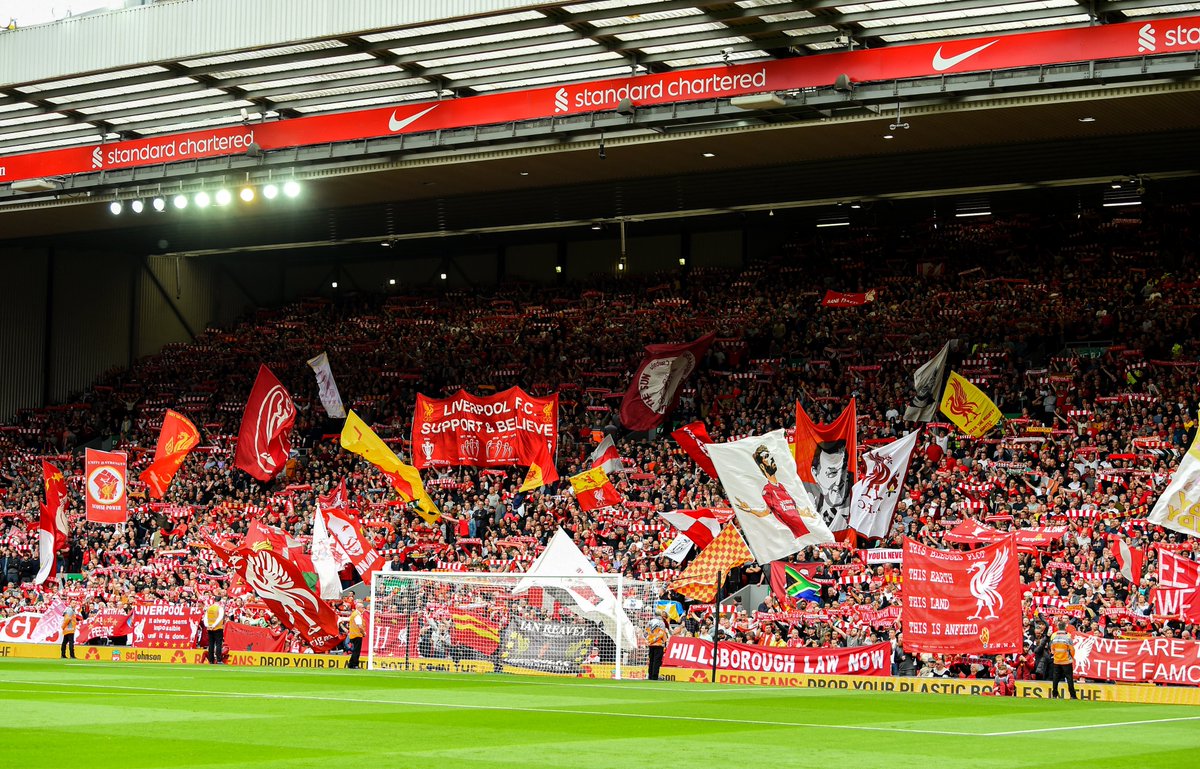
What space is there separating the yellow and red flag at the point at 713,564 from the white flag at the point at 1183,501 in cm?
713

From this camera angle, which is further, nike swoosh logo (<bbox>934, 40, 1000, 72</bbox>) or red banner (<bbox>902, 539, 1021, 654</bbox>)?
nike swoosh logo (<bbox>934, 40, 1000, 72</bbox>)

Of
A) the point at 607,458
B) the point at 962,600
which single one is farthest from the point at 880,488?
the point at 607,458

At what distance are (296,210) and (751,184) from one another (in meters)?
14.0

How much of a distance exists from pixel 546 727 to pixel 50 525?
26589 millimetres

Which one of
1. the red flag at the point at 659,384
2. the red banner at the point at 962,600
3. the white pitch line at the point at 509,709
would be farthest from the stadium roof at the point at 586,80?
the white pitch line at the point at 509,709

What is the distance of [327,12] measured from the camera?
29.6m

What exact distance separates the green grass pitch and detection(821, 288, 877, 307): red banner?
2033cm

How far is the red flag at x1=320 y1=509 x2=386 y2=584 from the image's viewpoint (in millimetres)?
30969

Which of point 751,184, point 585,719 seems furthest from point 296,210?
point 585,719

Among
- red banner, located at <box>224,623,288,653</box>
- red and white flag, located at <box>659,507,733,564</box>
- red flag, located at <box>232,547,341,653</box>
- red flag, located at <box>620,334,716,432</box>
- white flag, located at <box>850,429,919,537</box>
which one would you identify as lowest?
red banner, located at <box>224,623,288,653</box>

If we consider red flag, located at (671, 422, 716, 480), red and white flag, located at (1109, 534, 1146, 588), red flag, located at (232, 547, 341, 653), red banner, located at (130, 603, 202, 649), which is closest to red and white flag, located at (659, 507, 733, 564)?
red flag, located at (671, 422, 716, 480)

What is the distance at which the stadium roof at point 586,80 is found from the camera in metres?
28.1

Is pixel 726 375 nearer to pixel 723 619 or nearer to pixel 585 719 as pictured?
pixel 723 619

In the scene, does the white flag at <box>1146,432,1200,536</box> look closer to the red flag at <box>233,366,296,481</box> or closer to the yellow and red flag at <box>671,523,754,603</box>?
the yellow and red flag at <box>671,523,754,603</box>
